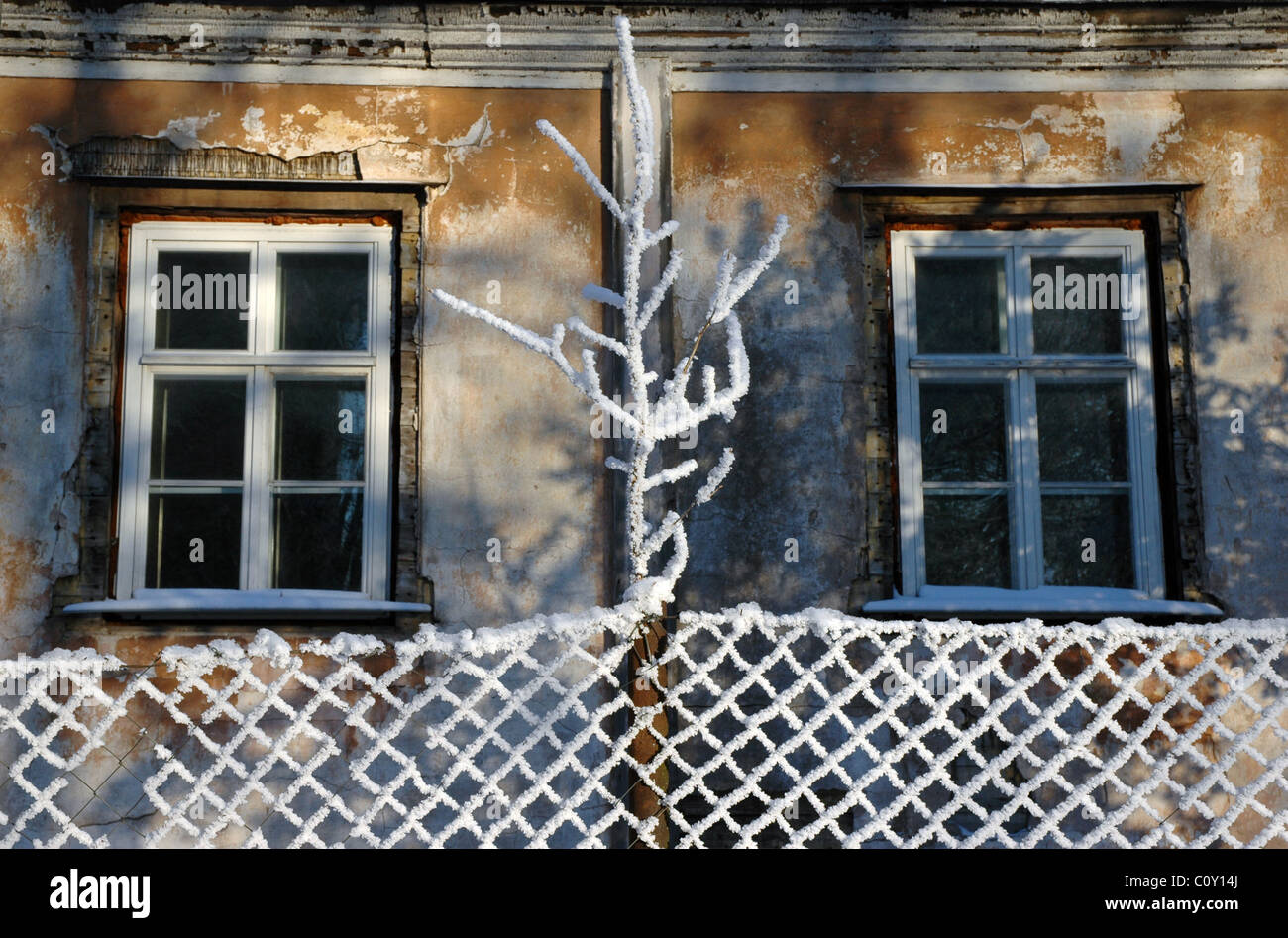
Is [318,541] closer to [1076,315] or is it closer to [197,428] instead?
[197,428]

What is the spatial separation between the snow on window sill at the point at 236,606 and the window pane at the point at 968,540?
76.3 inches

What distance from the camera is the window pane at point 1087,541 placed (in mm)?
4188

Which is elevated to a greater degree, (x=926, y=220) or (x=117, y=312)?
(x=926, y=220)

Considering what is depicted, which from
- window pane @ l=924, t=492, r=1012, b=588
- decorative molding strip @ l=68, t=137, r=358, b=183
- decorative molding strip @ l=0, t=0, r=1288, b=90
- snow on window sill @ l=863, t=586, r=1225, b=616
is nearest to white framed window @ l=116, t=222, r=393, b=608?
decorative molding strip @ l=68, t=137, r=358, b=183

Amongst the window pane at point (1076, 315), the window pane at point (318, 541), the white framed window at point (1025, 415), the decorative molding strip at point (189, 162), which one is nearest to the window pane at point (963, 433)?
the white framed window at point (1025, 415)

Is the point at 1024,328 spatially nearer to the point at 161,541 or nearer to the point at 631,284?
the point at 631,284

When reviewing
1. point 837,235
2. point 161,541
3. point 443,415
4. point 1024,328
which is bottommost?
point 161,541

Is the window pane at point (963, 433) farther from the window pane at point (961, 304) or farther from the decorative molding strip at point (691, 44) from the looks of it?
the decorative molding strip at point (691, 44)

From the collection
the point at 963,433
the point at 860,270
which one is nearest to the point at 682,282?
the point at 860,270

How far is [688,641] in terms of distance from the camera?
12.9ft
